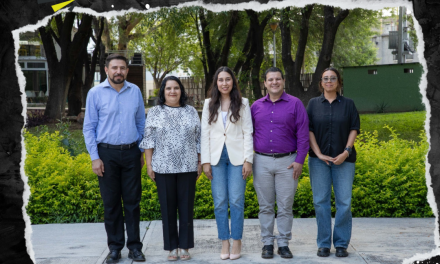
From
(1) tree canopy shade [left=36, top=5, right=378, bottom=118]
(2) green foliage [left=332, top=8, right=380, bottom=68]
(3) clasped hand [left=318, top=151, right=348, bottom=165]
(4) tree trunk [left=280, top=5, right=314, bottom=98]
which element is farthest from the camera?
(2) green foliage [left=332, top=8, right=380, bottom=68]

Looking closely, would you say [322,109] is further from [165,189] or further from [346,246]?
[165,189]

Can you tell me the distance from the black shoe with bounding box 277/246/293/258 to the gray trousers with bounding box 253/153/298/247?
4 cm

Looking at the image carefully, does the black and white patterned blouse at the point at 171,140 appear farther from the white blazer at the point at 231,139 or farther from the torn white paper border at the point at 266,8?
the torn white paper border at the point at 266,8

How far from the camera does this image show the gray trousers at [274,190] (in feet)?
16.0

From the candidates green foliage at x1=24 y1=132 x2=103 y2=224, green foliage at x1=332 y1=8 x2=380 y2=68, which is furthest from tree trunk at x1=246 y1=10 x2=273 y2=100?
green foliage at x1=24 y1=132 x2=103 y2=224

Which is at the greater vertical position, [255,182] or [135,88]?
[135,88]

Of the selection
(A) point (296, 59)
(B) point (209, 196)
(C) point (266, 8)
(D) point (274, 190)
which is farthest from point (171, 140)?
(A) point (296, 59)

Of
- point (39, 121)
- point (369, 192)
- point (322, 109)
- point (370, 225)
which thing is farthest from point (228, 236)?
point (39, 121)

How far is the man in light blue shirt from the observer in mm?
4832

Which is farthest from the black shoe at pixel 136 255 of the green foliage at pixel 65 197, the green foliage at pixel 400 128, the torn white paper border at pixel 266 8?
the green foliage at pixel 400 128

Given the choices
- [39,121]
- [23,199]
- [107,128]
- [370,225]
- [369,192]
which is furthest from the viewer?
[39,121]

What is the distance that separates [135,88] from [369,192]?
143 inches

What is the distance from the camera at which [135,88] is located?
5059 millimetres

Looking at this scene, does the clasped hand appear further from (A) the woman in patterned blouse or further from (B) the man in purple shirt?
(A) the woman in patterned blouse
